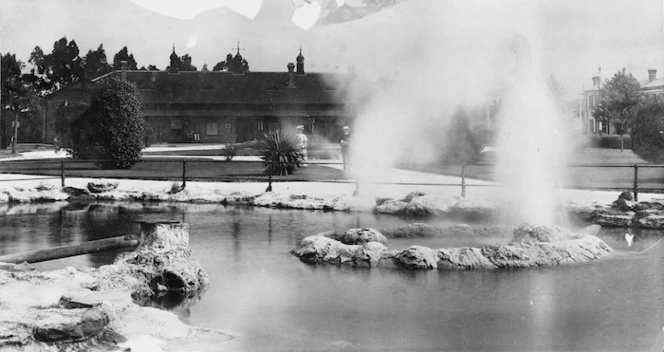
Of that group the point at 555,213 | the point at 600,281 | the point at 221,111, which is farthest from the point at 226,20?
the point at 221,111

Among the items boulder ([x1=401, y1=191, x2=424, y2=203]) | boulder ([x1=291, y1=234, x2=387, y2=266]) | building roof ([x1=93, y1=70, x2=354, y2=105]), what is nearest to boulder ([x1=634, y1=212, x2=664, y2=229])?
boulder ([x1=401, y1=191, x2=424, y2=203])

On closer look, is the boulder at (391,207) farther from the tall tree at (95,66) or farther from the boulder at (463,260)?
the tall tree at (95,66)

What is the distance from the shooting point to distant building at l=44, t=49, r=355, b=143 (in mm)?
51875

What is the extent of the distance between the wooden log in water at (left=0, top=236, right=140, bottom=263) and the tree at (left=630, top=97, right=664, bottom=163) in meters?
19.4

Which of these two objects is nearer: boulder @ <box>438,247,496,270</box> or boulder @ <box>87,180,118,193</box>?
boulder @ <box>438,247,496,270</box>

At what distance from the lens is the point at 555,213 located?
14.6m

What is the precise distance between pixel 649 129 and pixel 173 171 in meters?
15.8

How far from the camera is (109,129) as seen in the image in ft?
89.9

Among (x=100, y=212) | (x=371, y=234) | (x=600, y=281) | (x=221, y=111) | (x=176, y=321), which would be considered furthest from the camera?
(x=221, y=111)

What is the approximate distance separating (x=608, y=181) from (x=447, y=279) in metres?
15.4

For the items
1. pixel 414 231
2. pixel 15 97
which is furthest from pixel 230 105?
pixel 414 231

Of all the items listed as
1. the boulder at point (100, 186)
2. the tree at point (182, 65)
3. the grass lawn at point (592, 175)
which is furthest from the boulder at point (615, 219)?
the tree at point (182, 65)

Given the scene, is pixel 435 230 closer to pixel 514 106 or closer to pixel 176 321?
pixel 514 106

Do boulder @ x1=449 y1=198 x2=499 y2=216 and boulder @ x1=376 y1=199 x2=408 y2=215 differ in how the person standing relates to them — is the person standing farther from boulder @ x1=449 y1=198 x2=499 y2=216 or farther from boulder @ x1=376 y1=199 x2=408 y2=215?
boulder @ x1=449 y1=198 x2=499 y2=216
